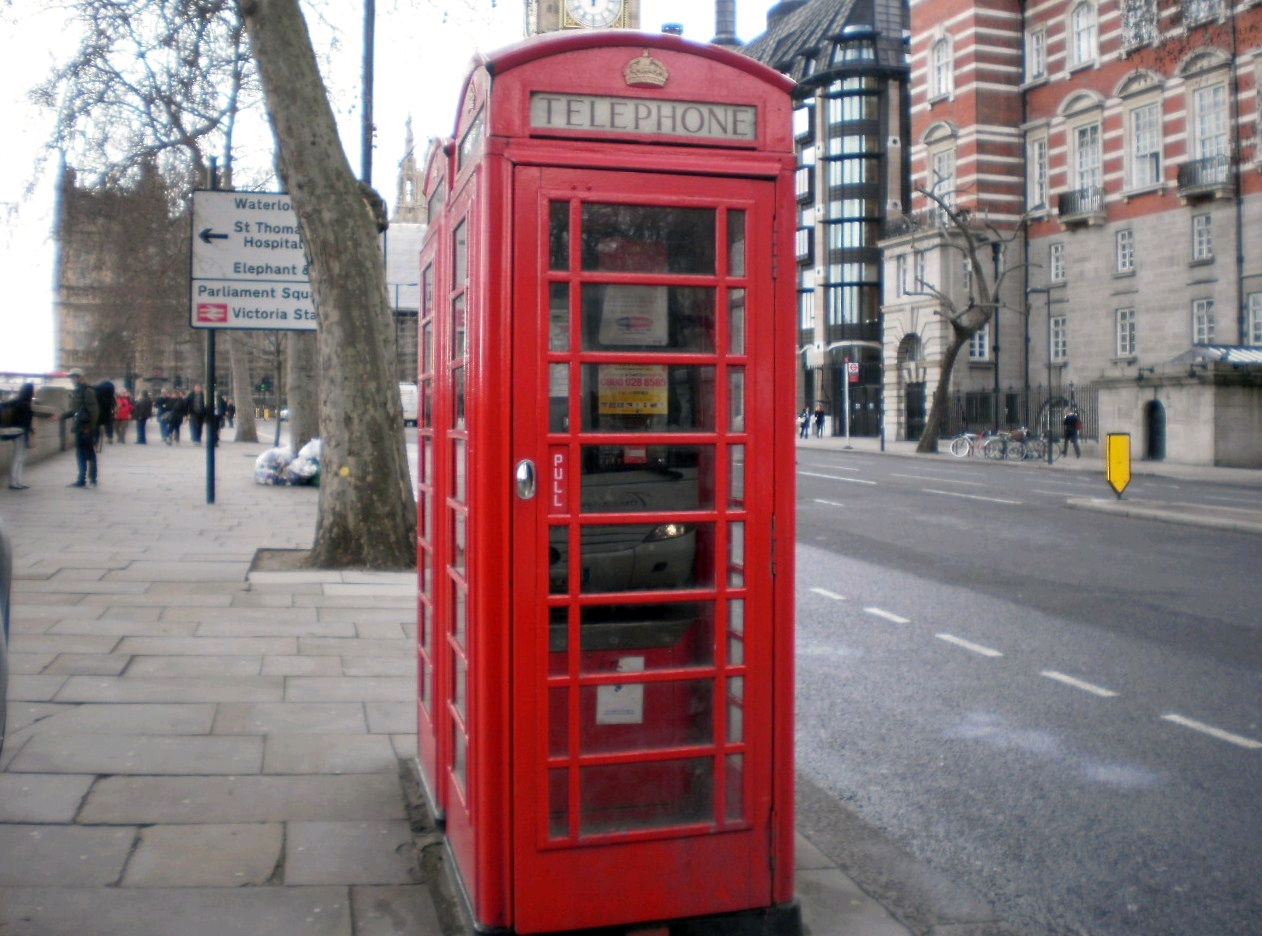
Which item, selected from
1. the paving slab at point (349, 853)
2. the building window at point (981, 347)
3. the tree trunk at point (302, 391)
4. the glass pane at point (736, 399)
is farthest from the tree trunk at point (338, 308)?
the building window at point (981, 347)

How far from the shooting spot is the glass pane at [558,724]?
11.2 feet

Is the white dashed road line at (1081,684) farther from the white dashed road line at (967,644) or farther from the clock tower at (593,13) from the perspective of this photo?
the clock tower at (593,13)

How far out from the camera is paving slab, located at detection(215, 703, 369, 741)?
589 cm

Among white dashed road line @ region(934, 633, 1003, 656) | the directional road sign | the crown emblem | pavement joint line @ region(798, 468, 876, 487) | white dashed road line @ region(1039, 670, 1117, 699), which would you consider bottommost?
white dashed road line @ region(1039, 670, 1117, 699)

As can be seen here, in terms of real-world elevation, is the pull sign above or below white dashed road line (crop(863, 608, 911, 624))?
above

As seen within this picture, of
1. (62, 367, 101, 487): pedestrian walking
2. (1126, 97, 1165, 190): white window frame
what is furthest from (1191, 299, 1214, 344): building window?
(62, 367, 101, 487): pedestrian walking

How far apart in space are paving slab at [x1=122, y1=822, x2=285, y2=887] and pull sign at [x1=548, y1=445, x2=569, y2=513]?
5.35 ft

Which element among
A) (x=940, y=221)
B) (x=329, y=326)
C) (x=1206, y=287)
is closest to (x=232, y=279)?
(x=329, y=326)

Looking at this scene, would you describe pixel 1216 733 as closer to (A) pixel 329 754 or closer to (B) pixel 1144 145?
(A) pixel 329 754

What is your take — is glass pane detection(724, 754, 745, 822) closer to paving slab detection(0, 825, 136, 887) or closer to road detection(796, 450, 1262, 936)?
road detection(796, 450, 1262, 936)

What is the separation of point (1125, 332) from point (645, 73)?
4622 cm

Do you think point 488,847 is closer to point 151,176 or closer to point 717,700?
point 717,700

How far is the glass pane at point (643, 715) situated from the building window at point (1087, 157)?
4797 centimetres

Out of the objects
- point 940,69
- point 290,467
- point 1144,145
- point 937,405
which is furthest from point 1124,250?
point 290,467
